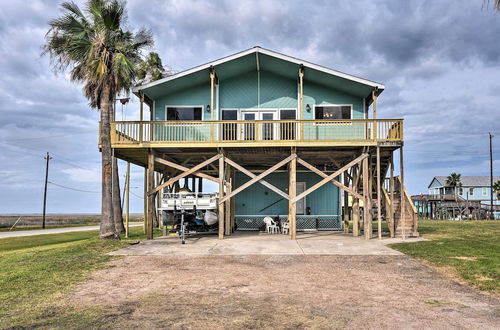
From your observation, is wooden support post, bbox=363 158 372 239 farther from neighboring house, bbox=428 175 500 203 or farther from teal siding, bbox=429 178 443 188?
teal siding, bbox=429 178 443 188

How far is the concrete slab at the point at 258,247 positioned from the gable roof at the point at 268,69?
6815mm

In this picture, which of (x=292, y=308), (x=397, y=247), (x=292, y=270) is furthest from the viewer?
(x=397, y=247)

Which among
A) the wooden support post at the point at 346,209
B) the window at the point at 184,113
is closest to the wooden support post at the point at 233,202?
the window at the point at 184,113

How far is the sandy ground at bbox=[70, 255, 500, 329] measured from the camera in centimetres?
576

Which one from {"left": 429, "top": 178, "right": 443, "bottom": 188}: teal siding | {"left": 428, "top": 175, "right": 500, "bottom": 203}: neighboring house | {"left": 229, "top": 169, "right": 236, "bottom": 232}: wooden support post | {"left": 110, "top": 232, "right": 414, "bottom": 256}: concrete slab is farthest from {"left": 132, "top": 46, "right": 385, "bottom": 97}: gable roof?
{"left": 429, "top": 178, "right": 443, "bottom": 188}: teal siding

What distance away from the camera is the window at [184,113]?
19344mm

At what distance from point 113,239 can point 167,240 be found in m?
2.38

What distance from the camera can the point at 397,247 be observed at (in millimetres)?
13805

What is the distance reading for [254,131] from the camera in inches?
700

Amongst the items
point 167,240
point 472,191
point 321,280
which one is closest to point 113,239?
point 167,240

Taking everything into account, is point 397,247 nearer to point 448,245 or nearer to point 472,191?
point 448,245

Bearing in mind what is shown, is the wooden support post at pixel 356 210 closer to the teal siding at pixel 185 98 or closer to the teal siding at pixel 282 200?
the teal siding at pixel 282 200

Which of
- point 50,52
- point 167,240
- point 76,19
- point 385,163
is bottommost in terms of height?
point 167,240

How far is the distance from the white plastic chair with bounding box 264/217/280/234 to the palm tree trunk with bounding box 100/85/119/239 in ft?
23.7
